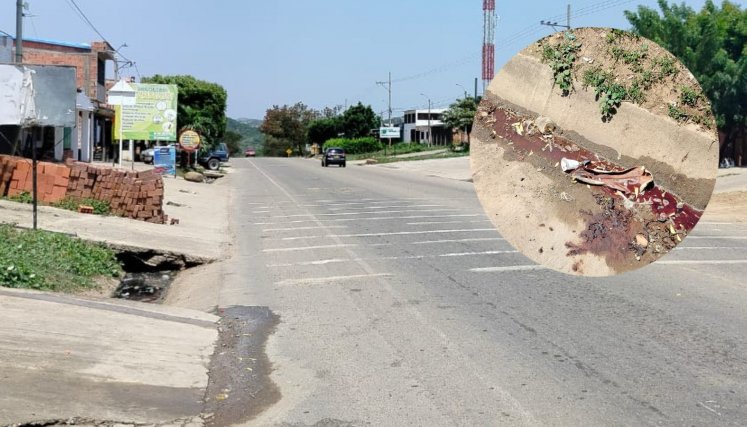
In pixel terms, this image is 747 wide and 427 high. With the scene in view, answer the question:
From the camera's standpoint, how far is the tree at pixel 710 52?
1300 inches

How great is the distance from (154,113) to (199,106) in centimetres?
1814

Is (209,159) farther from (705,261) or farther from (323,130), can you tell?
(323,130)

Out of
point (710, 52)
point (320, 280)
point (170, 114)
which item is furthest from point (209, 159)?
point (320, 280)

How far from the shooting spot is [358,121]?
10862cm

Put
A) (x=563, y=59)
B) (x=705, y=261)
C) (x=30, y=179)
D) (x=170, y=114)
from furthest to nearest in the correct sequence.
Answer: (x=170, y=114) → (x=30, y=179) → (x=705, y=261) → (x=563, y=59)

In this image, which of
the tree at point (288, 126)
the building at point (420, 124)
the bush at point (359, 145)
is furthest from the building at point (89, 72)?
the tree at point (288, 126)

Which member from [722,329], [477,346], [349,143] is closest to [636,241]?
[477,346]

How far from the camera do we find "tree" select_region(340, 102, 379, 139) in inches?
4277

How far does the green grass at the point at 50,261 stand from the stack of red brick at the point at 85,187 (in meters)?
4.55

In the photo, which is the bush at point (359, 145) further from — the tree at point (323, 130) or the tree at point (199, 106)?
the tree at point (199, 106)

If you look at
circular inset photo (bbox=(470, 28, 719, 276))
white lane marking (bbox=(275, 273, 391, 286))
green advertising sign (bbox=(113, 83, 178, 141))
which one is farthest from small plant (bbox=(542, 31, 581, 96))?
green advertising sign (bbox=(113, 83, 178, 141))

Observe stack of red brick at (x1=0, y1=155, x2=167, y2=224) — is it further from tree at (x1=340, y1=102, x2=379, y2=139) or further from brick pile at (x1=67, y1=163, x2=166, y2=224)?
tree at (x1=340, y1=102, x2=379, y2=139)

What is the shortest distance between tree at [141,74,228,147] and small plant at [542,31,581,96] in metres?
48.6

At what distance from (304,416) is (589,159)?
136 inches
